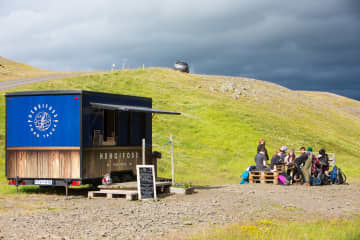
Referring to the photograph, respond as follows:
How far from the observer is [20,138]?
1595cm

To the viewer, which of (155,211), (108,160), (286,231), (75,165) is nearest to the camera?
(286,231)

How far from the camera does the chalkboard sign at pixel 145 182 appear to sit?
48.8 feet

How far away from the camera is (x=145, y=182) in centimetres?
1512

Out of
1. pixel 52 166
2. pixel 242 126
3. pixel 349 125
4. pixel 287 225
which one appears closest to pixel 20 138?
pixel 52 166

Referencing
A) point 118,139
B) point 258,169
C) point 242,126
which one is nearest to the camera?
point 118,139

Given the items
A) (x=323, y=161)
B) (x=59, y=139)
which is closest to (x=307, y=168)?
(x=323, y=161)

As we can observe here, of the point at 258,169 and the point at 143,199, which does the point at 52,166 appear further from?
the point at 258,169

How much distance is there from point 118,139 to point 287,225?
824 centimetres

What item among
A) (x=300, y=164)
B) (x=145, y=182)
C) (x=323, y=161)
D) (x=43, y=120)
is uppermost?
(x=43, y=120)

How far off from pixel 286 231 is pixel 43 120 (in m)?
9.33

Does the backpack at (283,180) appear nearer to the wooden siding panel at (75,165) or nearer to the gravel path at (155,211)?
the gravel path at (155,211)

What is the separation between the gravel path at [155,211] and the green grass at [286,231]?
845 millimetres

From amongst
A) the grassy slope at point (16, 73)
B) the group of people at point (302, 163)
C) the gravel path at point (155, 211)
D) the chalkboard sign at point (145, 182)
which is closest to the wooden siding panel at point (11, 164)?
the gravel path at point (155, 211)

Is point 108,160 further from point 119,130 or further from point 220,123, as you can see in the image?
point 220,123
